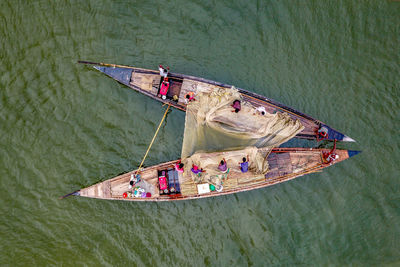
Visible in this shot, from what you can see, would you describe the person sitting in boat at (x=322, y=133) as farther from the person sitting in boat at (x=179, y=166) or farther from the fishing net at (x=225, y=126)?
the person sitting in boat at (x=179, y=166)

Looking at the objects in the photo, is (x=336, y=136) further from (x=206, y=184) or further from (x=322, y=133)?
(x=206, y=184)

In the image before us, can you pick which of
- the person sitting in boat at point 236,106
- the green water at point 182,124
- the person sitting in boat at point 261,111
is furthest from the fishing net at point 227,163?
the person sitting in boat at point 236,106

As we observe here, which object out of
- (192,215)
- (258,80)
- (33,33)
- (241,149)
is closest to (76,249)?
(192,215)

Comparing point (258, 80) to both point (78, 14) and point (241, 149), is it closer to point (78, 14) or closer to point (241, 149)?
point (241, 149)

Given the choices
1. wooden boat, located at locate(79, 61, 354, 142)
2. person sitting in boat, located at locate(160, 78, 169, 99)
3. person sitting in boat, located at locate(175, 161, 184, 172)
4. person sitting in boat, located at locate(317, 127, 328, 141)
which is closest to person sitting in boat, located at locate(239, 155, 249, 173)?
person sitting in boat, located at locate(175, 161, 184, 172)

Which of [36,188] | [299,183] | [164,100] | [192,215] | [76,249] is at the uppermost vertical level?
[164,100]

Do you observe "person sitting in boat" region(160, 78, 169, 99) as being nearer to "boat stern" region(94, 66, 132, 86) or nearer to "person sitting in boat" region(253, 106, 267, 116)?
"boat stern" region(94, 66, 132, 86)
